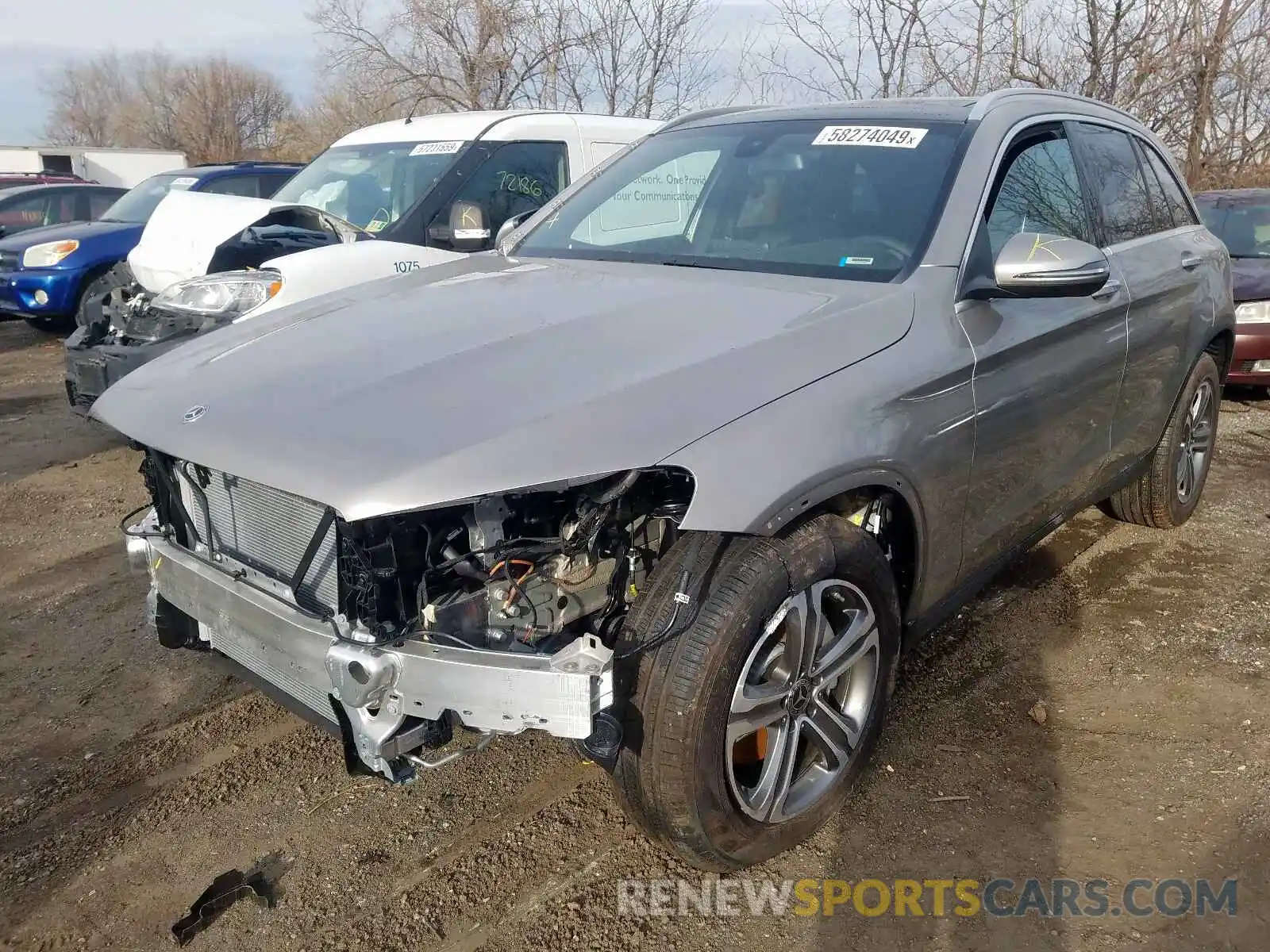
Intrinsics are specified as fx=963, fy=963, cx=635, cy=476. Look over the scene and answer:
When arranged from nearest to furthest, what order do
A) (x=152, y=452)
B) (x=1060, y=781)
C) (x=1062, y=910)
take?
(x=1062, y=910), (x=152, y=452), (x=1060, y=781)

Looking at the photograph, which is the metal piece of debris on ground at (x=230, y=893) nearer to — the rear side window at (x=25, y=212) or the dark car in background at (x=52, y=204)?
the dark car in background at (x=52, y=204)

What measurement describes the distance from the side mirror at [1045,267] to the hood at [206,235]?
4150 mm

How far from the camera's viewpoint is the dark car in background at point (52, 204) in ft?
43.4

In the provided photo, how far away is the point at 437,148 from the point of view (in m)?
6.28

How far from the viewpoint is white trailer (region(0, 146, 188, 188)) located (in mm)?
38906

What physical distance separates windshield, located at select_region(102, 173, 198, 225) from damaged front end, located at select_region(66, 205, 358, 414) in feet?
14.2

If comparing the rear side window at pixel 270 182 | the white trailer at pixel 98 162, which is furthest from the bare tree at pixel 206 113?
the rear side window at pixel 270 182

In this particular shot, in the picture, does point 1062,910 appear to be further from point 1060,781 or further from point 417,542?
point 417,542

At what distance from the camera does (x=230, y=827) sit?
2.68 m

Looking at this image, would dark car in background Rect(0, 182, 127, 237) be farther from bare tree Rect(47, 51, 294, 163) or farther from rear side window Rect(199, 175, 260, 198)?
bare tree Rect(47, 51, 294, 163)

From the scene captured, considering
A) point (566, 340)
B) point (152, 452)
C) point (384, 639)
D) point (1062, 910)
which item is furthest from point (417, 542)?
point (1062, 910)

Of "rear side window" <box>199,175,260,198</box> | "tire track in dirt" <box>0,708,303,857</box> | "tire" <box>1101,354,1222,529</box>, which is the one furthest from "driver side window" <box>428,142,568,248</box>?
"rear side window" <box>199,175,260,198</box>

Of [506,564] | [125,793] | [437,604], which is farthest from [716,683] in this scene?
[125,793]

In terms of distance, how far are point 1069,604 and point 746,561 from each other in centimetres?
243
